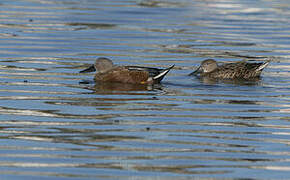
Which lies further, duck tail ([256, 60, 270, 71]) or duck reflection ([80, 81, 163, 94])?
duck tail ([256, 60, 270, 71])

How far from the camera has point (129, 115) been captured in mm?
10258

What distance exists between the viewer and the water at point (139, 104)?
7836 mm

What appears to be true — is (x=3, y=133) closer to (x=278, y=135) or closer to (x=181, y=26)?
(x=278, y=135)

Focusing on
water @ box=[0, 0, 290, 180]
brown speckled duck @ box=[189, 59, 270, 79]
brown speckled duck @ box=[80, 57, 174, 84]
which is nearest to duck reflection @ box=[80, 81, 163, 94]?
water @ box=[0, 0, 290, 180]

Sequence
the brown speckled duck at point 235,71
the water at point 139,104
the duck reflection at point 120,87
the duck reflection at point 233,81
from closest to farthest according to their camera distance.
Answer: the water at point 139,104 → the duck reflection at point 120,87 → the duck reflection at point 233,81 → the brown speckled duck at point 235,71

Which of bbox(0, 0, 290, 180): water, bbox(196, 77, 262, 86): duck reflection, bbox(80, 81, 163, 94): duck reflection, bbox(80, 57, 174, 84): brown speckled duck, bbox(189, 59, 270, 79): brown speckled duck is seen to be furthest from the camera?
bbox(189, 59, 270, 79): brown speckled duck

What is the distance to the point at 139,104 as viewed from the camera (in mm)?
11250

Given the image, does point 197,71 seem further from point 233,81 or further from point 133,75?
point 133,75

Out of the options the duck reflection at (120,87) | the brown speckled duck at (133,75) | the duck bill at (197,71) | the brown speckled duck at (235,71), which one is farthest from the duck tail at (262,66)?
the duck reflection at (120,87)

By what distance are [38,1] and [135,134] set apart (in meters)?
18.6

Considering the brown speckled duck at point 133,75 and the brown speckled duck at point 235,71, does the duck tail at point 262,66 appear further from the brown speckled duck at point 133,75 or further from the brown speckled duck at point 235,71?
the brown speckled duck at point 133,75

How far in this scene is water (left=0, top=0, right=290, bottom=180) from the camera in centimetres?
784

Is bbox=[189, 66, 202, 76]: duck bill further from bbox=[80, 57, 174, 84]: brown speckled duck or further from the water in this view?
bbox=[80, 57, 174, 84]: brown speckled duck

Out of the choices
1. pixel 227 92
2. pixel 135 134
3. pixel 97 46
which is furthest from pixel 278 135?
pixel 97 46
